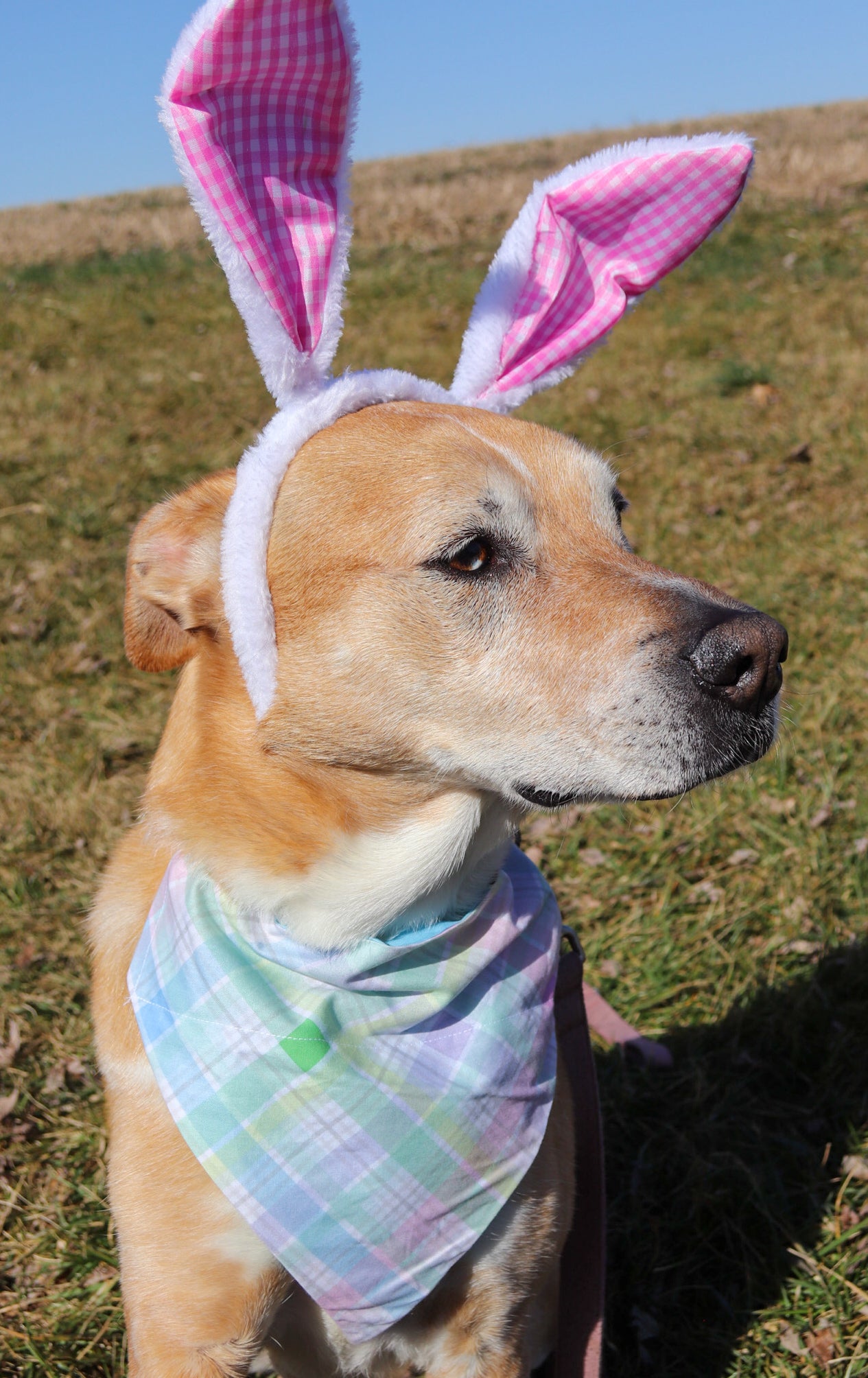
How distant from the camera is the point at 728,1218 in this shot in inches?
111

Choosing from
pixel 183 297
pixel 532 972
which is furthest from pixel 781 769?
pixel 183 297

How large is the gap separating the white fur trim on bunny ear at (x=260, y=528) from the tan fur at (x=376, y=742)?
40 mm

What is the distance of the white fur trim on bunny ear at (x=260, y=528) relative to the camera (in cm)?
212

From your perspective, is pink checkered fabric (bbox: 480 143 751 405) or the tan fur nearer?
the tan fur

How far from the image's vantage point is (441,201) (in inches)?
646

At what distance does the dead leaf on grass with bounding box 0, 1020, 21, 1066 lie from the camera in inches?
131

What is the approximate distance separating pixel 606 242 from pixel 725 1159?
8.00 ft

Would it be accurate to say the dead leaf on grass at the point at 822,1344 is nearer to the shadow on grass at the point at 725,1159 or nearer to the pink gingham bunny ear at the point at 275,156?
the shadow on grass at the point at 725,1159

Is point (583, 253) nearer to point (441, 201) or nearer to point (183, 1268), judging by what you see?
point (183, 1268)

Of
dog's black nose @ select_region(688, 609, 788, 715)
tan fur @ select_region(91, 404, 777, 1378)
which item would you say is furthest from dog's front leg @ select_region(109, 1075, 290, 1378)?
dog's black nose @ select_region(688, 609, 788, 715)

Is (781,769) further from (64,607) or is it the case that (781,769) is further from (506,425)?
(64,607)

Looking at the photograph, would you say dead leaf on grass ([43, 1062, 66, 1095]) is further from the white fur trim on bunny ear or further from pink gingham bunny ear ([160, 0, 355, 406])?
pink gingham bunny ear ([160, 0, 355, 406])

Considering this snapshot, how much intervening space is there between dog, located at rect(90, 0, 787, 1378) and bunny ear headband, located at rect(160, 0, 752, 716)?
1 cm

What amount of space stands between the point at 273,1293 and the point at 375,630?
4.30 ft
